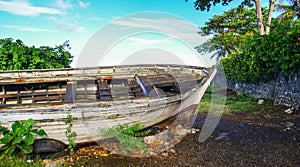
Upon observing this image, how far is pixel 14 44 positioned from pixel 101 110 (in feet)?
29.1

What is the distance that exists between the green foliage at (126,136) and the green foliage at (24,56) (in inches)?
312

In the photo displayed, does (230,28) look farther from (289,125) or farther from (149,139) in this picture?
(149,139)

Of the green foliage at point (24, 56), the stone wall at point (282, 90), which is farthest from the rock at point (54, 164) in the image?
the green foliage at point (24, 56)

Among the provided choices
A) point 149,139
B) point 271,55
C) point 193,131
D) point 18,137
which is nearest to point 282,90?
point 271,55

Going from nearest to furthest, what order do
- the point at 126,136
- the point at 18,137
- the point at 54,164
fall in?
the point at 18,137 → the point at 54,164 → the point at 126,136

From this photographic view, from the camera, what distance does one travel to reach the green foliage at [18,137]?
11.0 ft

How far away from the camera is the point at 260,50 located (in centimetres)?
803

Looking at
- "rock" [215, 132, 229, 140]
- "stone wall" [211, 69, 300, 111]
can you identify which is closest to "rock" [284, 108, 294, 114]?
"stone wall" [211, 69, 300, 111]

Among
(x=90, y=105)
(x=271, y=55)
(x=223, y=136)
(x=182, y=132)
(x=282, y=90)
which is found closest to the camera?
(x=90, y=105)

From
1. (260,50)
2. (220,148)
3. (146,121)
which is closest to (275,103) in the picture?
(260,50)

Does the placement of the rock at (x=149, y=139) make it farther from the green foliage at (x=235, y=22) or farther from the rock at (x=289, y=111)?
the green foliage at (x=235, y=22)

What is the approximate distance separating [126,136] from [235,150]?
6.99 ft

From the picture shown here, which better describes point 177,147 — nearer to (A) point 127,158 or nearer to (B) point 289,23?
(A) point 127,158

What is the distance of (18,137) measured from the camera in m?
3.35
